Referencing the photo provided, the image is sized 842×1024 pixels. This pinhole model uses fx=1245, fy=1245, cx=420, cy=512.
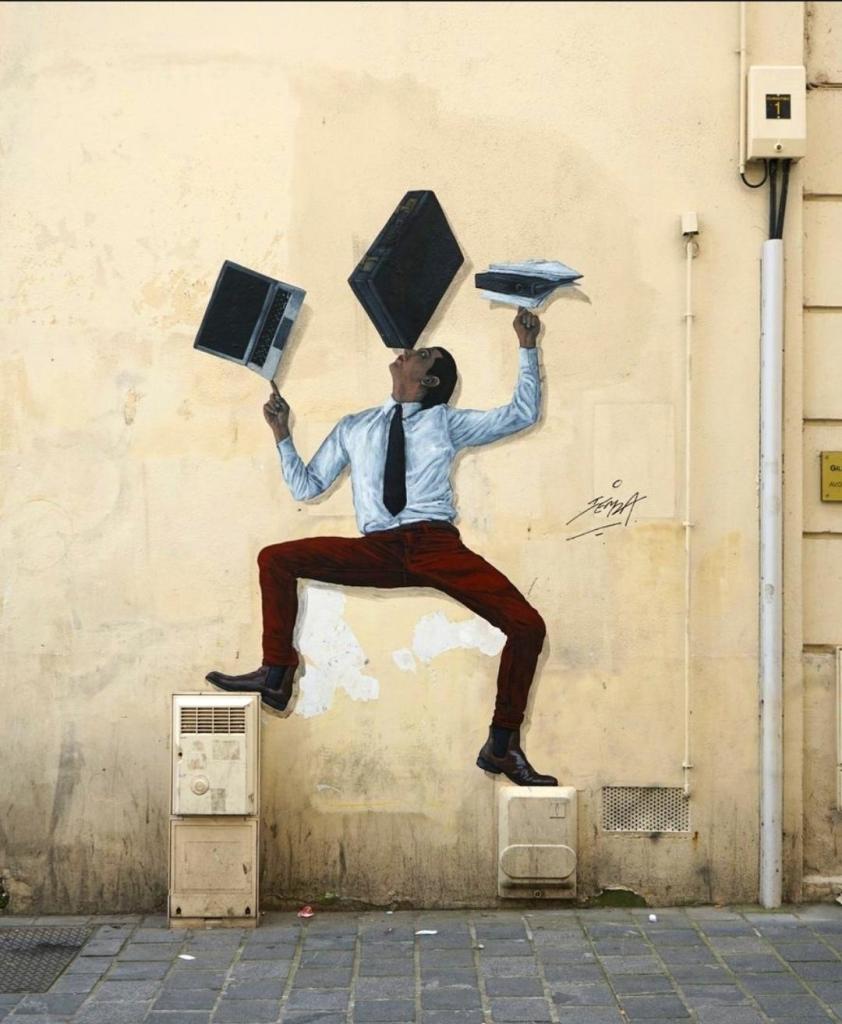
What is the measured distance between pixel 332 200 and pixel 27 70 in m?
1.70

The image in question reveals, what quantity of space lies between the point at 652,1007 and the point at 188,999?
6.16 ft

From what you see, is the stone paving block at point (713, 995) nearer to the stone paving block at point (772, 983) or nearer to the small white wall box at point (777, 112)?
the stone paving block at point (772, 983)

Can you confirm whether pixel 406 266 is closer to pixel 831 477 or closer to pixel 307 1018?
pixel 831 477

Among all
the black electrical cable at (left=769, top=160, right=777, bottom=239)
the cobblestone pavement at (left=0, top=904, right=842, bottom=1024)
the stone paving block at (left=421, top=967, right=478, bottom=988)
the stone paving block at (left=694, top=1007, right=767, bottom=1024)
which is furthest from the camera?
the black electrical cable at (left=769, top=160, right=777, bottom=239)

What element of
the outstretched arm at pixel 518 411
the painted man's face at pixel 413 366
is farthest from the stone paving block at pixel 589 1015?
the painted man's face at pixel 413 366

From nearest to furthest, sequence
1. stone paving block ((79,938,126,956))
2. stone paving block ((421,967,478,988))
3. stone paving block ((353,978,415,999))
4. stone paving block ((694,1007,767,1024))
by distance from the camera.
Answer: stone paving block ((694,1007,767,1024)), stone paving block ((353,978,415,999)), stone paving block ((421,967,478,988)), stone paving block ((79,938,126,956))

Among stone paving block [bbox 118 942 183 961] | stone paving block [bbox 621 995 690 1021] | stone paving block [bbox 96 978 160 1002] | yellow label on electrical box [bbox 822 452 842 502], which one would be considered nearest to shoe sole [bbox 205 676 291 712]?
stone paving block [bbox 118 942 183 961]

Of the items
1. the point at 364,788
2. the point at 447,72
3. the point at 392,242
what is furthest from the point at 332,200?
the point at 364,788

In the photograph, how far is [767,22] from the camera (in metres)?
6.33

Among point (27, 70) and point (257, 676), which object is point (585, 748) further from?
point (27, 70)

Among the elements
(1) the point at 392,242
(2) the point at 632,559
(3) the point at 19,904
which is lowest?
(3) the point at 19,904

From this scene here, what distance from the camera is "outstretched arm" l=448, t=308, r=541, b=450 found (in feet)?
20.7

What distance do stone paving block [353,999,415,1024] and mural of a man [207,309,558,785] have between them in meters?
1.54

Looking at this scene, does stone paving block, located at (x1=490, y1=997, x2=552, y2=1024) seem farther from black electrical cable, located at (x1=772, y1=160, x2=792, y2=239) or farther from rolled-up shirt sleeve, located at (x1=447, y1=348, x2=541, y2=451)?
black electrical cable, located at (x1=772, y1=160, x2=792, y2=239)
